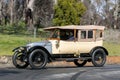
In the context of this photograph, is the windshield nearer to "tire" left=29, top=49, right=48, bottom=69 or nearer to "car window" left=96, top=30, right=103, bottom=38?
"tire" left=29, top=49, right=48, bottom=69

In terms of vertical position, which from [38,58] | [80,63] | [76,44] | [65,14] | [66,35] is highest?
[65,14]

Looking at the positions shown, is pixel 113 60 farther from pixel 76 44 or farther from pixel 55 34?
pixel 55 34

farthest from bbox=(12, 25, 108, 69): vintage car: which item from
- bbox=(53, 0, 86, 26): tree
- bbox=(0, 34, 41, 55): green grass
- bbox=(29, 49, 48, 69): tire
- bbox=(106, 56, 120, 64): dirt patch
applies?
bbox=(53, 0, 86, 26): tree

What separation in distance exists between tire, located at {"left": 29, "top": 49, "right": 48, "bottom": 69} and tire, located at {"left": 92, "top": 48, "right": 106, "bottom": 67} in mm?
3337

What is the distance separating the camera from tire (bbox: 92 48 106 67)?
24372mm

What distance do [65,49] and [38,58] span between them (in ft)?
6.06

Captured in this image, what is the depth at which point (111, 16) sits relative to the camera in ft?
336

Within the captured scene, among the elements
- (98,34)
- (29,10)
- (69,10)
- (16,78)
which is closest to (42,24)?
(29,10)

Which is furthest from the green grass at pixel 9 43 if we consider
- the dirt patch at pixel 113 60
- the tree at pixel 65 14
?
the tree at pixel 65 14

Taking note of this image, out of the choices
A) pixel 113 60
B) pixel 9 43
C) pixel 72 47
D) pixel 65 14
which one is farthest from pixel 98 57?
pixel 65 14

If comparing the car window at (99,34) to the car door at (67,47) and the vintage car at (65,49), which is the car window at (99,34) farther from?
the car door at (67,47)

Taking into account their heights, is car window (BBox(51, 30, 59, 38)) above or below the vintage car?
above

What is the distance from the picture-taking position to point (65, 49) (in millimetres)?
23359

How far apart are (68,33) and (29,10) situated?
37.2m
